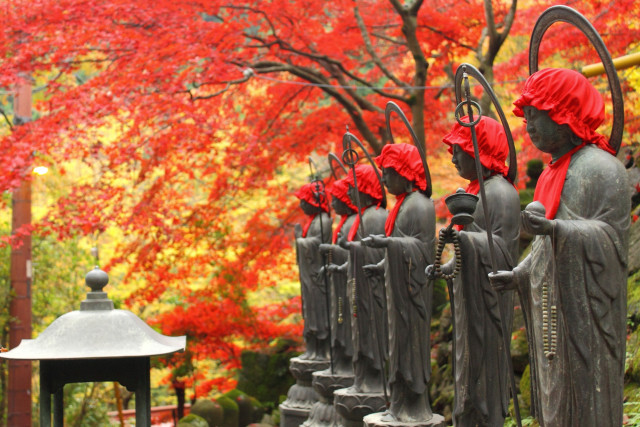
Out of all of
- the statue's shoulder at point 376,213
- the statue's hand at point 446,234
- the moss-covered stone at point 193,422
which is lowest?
the moss-covered stone at point 193,422

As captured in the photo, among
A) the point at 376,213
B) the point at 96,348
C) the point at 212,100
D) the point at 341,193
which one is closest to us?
the point at 96,348

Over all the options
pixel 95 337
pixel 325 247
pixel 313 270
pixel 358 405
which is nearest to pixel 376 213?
pixel 325 247

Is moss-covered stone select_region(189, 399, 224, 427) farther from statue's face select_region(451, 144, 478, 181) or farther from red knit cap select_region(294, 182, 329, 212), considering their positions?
statue's face select_region(451, 144, 478, 181)

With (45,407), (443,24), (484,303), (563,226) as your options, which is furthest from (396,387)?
→ (443,24)

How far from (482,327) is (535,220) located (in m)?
1.93

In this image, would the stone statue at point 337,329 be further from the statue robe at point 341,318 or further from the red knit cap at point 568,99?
the red knit cap at point 568,99

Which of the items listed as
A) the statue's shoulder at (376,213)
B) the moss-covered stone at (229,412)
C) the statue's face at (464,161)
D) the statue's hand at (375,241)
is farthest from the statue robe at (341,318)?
the statue's face at (464,161)

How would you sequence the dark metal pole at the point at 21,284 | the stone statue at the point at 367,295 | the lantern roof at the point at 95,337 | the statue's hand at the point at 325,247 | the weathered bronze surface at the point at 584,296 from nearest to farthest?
the weathered bronze surface at the point at 584,296 < the lantern roof at the point at 95,337 < the stone statue at the point at 367,295 < the statue's hand at the point at 325,247 < the dark metal pole at the point at 21,284

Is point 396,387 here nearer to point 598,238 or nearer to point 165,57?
point 598,238

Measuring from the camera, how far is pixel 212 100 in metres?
12.2

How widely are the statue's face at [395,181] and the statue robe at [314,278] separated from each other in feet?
11.1

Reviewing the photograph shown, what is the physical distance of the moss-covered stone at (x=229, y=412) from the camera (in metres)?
12.1

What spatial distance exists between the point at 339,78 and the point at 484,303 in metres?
7.19

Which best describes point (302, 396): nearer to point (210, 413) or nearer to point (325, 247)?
point (210, 413)
